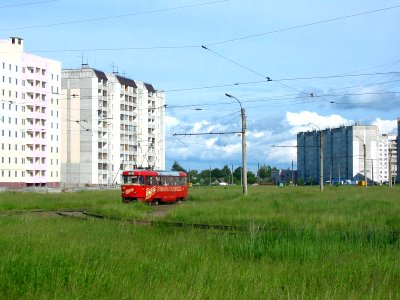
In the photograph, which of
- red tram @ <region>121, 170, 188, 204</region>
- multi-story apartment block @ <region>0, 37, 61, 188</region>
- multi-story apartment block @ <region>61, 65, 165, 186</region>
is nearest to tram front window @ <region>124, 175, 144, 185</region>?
red tram @ <region>121, 170, 188, 204</region>

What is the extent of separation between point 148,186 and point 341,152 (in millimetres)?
99923

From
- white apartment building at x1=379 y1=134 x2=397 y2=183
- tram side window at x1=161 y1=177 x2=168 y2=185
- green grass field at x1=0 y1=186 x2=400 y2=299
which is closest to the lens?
green grass field at x1=0 y1=186 x2=400 y2=299

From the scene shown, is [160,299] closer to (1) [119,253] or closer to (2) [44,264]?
(2) [44,264]

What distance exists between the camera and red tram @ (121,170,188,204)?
4650 centimetres

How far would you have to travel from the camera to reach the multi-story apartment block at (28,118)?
9831 cm

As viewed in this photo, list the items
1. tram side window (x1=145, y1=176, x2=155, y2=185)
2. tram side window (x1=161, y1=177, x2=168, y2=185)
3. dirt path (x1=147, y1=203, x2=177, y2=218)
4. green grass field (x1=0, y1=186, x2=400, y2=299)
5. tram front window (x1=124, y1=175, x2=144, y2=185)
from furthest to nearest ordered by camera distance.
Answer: tram side window (x1=161, y1=177, x2=168, y2=185)
tram side window (x1=145, y1=176, x2=155, y2=185)
tram front window (x1=124, y1=175, x2=144, y2=185)
dirt path (x1=147, y1=203, x2=177, y2=218)
green grass field (x1=0, y1=186, x2=400, y2=299)

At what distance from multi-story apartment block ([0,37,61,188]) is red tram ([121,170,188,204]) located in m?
55.5

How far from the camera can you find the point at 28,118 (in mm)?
103438

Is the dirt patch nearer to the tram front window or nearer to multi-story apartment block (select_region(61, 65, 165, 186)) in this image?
the tram front window

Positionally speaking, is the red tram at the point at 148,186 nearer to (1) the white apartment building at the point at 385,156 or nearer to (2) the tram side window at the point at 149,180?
(2) the tram side window at the point at 149,180

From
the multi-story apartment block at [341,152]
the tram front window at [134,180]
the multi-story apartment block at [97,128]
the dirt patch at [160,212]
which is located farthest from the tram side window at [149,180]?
the multi-story apartment block at [341,152]

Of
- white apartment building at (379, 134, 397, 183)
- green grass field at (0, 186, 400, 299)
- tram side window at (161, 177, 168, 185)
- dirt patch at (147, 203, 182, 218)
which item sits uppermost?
white apartment building at (379, 134, 397, 183)

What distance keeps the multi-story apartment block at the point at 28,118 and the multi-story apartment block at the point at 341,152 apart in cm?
5272

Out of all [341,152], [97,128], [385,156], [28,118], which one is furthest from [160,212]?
[385,156]
